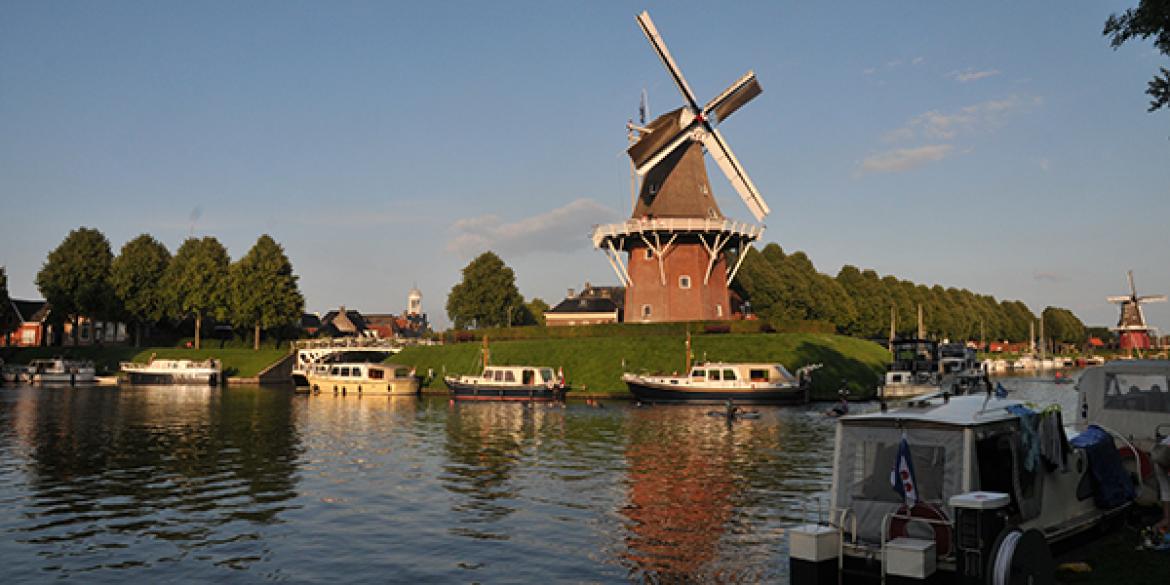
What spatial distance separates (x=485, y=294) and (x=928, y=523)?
105893 millimetres

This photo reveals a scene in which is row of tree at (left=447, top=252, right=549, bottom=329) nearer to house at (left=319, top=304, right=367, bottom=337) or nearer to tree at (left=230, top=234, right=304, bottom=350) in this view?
tree at (left=230, top=234, right=304, bottom=350)

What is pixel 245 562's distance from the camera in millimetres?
16609

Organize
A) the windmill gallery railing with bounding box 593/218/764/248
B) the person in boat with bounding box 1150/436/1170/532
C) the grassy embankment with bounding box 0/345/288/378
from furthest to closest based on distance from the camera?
the grassy embankment with bounding box 0/345/288/378 → the windmill gallery railing with bounding box 593/218/764/248 → the person in boat with bounding box 1150/436/1170/532

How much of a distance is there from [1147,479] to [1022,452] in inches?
293

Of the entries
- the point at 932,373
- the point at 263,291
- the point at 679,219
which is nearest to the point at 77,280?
the point at 263,291

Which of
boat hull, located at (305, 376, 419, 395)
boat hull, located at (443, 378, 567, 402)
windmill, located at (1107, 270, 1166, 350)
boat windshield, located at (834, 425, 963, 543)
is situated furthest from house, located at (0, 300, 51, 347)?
windmill, located at (1107, 270, 1166, 350)

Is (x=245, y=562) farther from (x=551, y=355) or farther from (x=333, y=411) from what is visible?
(x=551, y=355)

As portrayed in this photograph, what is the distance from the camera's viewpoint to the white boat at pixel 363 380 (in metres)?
72.6

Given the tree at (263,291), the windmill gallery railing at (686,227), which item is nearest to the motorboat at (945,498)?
the windmill gallery railing at (686,227)

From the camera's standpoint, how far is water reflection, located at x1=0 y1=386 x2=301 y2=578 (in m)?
17.6

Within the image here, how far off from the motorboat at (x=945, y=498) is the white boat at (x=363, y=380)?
62.2 metres

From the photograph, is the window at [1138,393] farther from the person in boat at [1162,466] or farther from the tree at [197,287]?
the tree at [197,287]

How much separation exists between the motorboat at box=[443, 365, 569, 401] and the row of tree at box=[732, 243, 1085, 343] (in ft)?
116

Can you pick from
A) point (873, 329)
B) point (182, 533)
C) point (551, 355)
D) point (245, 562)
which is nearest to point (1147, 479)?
point (245, 562)
